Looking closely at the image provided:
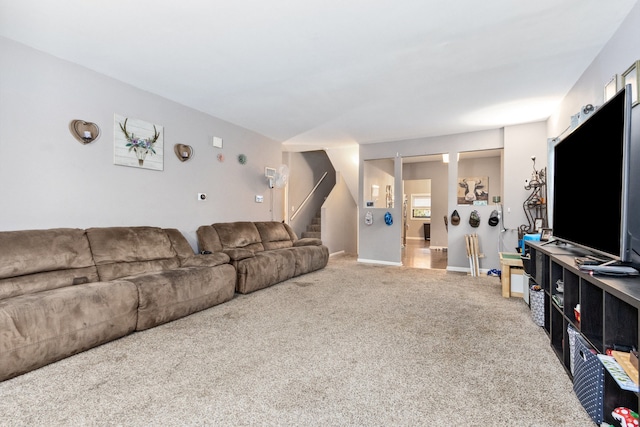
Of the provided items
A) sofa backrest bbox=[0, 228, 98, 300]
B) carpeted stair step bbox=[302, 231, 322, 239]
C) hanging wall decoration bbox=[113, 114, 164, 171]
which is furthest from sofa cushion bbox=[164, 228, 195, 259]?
carpeted stair step bbox=[302, 231, 322, 239]

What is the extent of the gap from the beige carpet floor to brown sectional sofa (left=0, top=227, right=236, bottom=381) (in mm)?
145

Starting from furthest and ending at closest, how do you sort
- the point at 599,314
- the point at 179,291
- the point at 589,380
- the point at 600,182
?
the point at 179,291
the point at 600,182
the point at 599,314
the point at 589,380

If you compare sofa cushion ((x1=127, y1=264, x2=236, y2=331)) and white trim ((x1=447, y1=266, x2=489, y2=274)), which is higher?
sofa cushion ((x1=127, y1=264, x2=236, y2=331))

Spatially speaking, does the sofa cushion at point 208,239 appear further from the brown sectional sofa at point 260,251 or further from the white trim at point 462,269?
the white trim at point 462,269

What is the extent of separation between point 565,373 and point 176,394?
2466 mm

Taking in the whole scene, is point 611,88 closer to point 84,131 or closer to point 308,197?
point 84,131

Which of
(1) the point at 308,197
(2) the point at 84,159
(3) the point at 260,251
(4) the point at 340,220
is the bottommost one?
(3) the point at 260,251

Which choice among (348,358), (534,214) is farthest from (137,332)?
(534,214)

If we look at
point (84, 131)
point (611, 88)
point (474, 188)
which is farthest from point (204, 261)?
point (474, 188)

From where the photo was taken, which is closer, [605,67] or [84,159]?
[605,67]

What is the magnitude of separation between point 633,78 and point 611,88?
1.39ft

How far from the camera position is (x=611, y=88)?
252cm

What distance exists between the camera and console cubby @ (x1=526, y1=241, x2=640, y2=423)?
142 centimetres

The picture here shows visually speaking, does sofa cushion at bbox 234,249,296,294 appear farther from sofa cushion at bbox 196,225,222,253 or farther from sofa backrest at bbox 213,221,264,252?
sofa cushion at bbox 196,225,222,253
